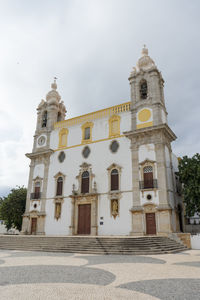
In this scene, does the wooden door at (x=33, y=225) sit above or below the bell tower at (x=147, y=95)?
below

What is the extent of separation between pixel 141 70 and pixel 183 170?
11586mm

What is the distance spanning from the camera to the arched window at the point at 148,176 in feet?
66.3

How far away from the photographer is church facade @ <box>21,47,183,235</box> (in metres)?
19.8

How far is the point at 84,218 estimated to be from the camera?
2238cm

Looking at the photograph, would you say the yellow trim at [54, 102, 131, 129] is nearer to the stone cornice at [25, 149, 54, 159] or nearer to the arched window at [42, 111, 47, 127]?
the arched window at [42, 111, 47, 127]

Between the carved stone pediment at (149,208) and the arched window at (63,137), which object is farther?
the arched window at (63,137)

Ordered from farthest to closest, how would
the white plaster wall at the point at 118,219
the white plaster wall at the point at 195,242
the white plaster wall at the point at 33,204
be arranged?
the white plaster wall at the point at 33,204 → the white plaster wall at the point at 118,219 → the white plaster wall at the point at 195,242

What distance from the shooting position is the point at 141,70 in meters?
25.1

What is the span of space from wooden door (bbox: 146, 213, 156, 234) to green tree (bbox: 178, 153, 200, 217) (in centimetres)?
303

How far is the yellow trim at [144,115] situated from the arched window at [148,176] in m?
4.88

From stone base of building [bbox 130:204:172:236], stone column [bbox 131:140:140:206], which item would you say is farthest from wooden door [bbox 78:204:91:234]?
stone column [bbox 131:140:140:206]

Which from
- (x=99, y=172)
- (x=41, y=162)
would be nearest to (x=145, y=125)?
(x=99, y=172)

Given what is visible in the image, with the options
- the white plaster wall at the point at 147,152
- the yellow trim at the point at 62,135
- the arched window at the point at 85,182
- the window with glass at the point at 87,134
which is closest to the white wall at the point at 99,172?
the yellow trim at the point at 62,135

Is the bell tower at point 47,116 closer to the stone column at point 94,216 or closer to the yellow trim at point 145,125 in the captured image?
the stone column at point 94,216
